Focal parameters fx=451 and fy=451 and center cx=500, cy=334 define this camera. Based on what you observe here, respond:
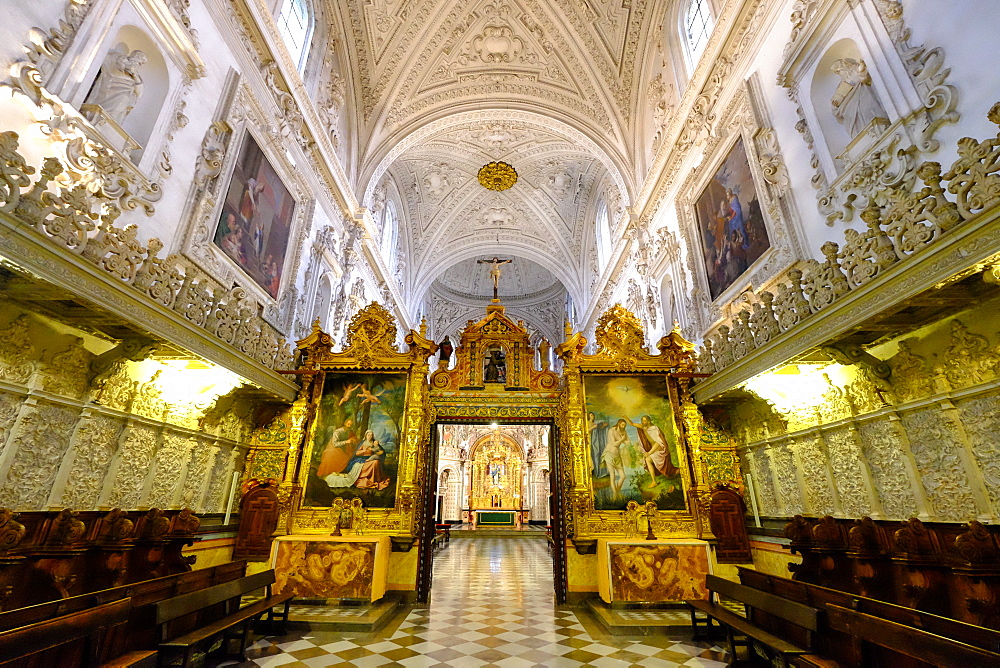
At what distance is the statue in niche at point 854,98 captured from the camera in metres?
5.88

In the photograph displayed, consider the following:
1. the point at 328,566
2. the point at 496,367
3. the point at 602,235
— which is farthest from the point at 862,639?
the point at 602,235

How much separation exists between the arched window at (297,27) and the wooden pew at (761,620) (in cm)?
1340

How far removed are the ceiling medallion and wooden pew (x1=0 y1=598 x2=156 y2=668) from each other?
18.4 meters

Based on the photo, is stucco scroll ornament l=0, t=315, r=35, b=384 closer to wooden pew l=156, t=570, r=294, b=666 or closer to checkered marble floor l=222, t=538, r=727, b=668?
wooden pew l=156, t=570, r=294, b=666

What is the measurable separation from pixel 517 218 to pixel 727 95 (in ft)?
48.0

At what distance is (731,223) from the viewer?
8883 millimetres

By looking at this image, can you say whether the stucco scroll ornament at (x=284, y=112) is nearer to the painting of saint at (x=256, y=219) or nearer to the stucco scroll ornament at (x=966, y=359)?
the painting of saint at (x=256, y=219)

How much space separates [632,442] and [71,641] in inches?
297

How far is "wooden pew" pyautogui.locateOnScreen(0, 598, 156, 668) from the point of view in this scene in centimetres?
286

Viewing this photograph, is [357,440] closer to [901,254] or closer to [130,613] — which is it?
[130,613]

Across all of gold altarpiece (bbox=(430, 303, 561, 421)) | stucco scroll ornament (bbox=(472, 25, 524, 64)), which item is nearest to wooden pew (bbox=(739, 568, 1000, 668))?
gold altarpiece (bbox=(430, 303, 561, 421))

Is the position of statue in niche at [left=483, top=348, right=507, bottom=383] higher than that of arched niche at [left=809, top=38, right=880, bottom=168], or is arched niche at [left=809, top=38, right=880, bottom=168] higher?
arched niche at [left=809, top=38, right=880, bottom=168]

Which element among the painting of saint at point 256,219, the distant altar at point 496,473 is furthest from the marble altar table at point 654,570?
the distant altar at point 496,473

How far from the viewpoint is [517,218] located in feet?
76.7
